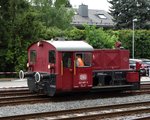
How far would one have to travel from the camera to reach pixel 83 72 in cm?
1931

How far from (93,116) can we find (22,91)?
27.1 ft

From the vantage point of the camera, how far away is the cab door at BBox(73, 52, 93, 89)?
19.1 m

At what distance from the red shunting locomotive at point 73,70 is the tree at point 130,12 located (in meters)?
36.4

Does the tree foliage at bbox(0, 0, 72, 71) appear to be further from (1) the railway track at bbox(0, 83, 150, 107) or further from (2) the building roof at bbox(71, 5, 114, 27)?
(2) the building roof at bbox(71, 5, 114, 27)

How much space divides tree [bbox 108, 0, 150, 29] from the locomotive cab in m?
38.4

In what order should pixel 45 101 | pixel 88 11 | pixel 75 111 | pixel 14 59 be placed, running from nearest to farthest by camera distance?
pixel 75 111 < pixel 45 101 < pixel 14 59 < pixel 88 11

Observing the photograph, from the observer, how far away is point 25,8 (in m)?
35.9

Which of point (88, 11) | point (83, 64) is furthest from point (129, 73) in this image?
point (88, 11)

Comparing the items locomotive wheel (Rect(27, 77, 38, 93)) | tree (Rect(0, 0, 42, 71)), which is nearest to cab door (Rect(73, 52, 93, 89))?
locomotive wheel (Rect(27, 77, 38, 93))

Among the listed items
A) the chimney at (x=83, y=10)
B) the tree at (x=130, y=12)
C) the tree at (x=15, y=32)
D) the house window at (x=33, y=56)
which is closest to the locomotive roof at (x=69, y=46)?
the house window at (x=33, y=56)

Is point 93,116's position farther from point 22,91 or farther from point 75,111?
point 22,91

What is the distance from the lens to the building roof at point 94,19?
74688 millimetres

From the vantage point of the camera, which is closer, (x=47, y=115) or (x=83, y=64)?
(x=47, y=115)

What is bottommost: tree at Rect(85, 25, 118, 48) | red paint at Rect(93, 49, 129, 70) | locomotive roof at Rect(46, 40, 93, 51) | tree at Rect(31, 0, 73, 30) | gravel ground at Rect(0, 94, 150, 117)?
gravel ground at Rect(0, 94, 150, 117)
